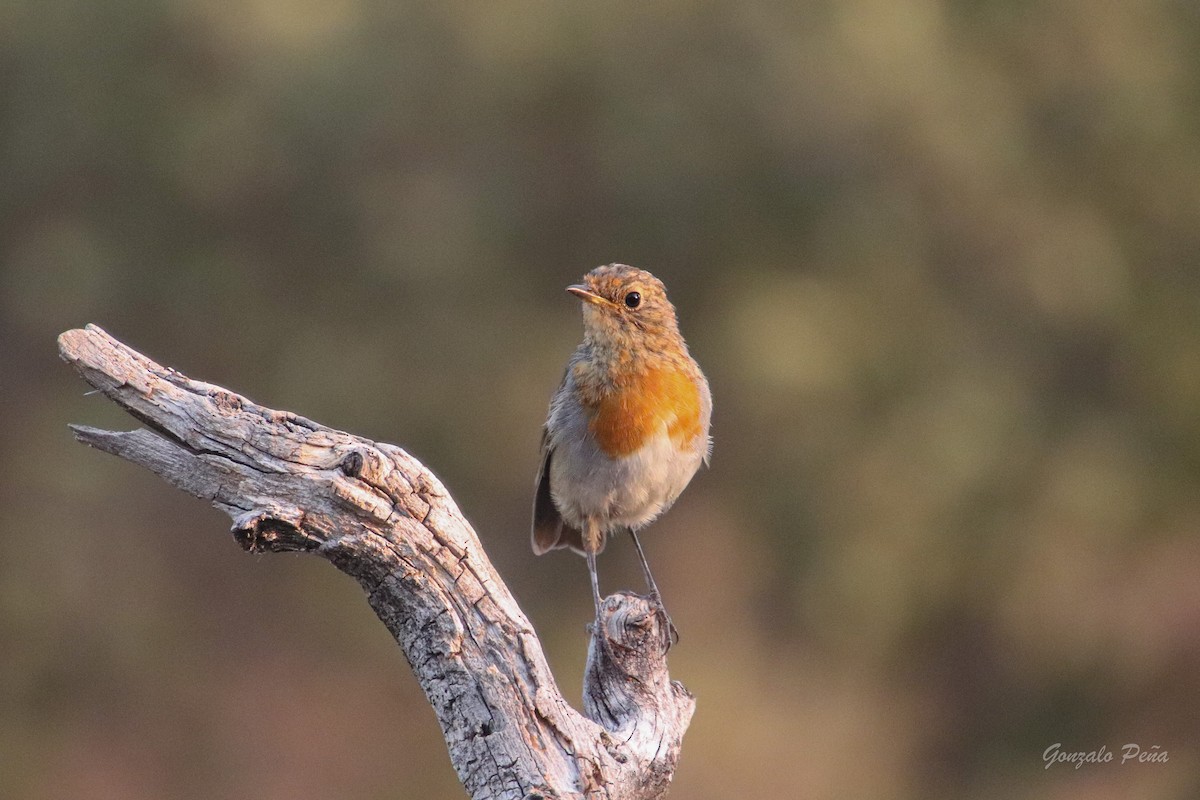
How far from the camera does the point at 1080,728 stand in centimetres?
1145

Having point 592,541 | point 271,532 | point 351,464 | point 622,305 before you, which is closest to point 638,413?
point 622,305

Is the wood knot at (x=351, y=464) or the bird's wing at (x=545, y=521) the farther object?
the bird's wing at (x=545, y=521)

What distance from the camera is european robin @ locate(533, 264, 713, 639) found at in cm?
545

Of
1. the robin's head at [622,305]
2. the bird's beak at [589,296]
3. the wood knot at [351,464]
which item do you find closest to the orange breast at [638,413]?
the robin's head at [622,305]

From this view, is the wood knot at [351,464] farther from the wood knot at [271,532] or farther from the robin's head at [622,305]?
the robin's head at [622,305]

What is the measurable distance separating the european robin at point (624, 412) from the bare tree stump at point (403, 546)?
139 centimetres

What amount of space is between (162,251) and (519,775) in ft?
29.1

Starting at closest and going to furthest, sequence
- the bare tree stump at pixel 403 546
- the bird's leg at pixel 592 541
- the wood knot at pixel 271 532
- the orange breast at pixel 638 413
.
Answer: the wood knot at pixel 271 532 → the bare tree stump at pixel 403 546 → the orange breast at pixel 638 413 → the bird's leg at pixel 592 541

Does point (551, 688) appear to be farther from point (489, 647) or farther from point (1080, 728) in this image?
point (1080, 728)

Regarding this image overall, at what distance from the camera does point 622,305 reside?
5.55 meters

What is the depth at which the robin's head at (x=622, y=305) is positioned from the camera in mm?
5512

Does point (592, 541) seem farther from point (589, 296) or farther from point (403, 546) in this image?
point (403, 546)

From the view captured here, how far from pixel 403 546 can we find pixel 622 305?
82.0 inches

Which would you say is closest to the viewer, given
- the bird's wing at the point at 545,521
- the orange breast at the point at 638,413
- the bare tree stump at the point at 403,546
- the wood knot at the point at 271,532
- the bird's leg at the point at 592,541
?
the wood knot at the point at 271,532
